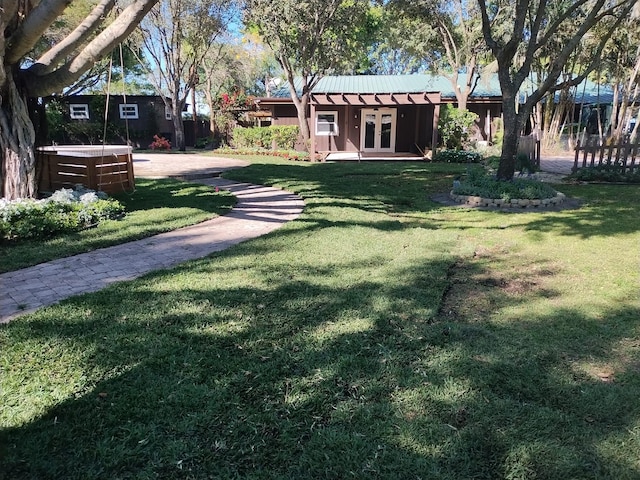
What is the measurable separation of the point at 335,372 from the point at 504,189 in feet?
22.9

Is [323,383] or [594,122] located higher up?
[594,122]

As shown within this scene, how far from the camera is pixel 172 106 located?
924 inches

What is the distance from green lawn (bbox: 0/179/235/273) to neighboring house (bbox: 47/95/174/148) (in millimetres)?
15739

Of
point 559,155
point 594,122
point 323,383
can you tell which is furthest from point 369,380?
point 594,122

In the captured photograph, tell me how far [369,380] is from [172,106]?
77.7 feet

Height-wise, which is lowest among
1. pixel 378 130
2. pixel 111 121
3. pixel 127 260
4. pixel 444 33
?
pixel 127 260

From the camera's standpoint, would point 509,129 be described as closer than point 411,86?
Yes

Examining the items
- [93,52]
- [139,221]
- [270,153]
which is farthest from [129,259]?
[270,153]

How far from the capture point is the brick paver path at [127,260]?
3.83m

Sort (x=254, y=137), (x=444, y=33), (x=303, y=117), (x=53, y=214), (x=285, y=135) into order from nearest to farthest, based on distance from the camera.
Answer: (x=53, y=214) → (x=444, y=33) → (x=303, y=117) → (x=285, y=135) → (x=254, y=137)

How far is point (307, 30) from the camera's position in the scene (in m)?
18.1

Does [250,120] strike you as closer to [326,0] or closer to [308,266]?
[326,0]

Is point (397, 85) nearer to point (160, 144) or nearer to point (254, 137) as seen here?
point (254, 137)

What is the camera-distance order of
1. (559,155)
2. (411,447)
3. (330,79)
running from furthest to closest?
(330,79) < (559,155) < (411,447)
